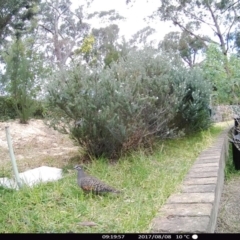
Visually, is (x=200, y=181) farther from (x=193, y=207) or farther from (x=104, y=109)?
(x=104, y=109)

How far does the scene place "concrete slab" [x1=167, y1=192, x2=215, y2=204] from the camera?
1.13 metres

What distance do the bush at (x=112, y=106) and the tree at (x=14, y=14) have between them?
5.97ft

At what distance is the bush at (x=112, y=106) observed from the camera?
2.00 metres

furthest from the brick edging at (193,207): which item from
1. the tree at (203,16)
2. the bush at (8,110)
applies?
the tree at (203,16)

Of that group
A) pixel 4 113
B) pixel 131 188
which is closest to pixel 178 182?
pixel 131 188

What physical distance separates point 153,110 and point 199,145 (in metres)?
0.56

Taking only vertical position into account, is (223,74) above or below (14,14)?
below

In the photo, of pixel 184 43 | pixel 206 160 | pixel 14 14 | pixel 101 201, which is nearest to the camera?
pixel 101 201

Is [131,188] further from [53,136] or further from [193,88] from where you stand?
[53,136]

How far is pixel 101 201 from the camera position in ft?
4.25

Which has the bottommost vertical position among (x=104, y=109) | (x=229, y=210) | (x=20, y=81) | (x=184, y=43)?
(x=229, y=210)

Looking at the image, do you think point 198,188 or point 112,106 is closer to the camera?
point 198,188

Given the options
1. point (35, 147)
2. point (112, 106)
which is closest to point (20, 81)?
point (35, 147)

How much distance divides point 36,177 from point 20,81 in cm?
340
